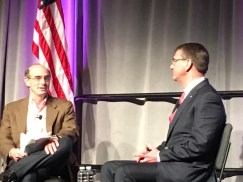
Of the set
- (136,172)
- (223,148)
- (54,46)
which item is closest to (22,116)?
(54,46)

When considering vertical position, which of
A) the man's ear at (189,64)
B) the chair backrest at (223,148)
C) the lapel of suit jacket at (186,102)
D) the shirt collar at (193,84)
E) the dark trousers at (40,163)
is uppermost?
the man's ear at (189,64)

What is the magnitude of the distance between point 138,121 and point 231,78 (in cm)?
106

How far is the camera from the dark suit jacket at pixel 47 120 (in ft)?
12.8

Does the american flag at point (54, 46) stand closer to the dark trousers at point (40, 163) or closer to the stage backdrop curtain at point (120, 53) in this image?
the stage backdrop curtain at point (120, 53)

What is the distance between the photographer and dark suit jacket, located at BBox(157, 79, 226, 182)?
112 inches

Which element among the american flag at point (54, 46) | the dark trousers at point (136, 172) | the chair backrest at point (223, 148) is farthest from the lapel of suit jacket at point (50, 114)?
the chair backrest at point (223, 148)

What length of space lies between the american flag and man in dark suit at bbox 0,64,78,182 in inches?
16.6

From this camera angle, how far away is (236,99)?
14.7 feet

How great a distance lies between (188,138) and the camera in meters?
2.97

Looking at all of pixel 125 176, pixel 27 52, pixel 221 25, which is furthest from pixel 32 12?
pixel 125 176

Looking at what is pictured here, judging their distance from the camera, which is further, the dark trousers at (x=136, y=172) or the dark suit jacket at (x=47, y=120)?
the dark suit jacket at (x=47, y=120)

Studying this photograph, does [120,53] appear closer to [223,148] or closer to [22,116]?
[22,116]

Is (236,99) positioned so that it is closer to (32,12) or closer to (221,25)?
(221,25)

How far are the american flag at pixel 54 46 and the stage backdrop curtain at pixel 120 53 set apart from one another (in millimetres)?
373
